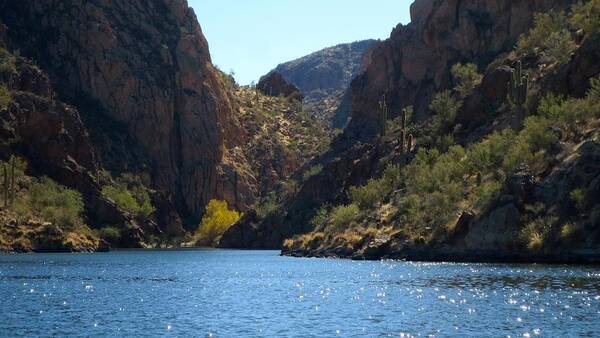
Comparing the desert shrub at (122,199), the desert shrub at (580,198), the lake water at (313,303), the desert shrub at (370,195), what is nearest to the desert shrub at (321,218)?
the desert shrub at (370,195)

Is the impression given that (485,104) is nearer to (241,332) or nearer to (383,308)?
(383,308)

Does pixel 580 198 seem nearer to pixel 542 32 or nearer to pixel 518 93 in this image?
pixel 518 93

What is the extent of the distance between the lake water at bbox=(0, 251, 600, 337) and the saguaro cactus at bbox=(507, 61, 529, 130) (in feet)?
97.9

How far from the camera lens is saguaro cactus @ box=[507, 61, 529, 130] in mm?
101562

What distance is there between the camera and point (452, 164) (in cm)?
11425

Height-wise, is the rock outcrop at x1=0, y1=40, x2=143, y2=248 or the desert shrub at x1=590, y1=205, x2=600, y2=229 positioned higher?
the rock outcrop at x1=0, y1=40, x2=143, y2=248

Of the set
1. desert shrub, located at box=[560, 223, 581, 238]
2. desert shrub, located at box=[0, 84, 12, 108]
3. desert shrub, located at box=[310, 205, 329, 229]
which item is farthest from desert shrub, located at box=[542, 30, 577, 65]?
desert shrub, located at box=[0, 84, 12, 108]

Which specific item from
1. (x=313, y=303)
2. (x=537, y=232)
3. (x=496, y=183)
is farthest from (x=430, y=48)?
(x=313, y=303)

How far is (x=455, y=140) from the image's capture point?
13425 centimetres

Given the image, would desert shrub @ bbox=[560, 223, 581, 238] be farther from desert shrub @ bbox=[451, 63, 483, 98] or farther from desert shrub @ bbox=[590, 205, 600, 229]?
desert shrub @ bbox=[451, 63, 483, 98]

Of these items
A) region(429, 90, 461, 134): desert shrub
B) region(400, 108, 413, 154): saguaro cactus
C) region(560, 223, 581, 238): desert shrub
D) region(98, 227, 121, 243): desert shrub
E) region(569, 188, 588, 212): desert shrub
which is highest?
region(429, 90, 461, 134): desert shrub

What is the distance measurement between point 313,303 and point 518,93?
59985mm

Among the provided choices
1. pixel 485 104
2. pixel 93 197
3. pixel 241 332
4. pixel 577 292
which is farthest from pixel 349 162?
pixel 241 332

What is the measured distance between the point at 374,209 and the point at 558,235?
1812 inches
